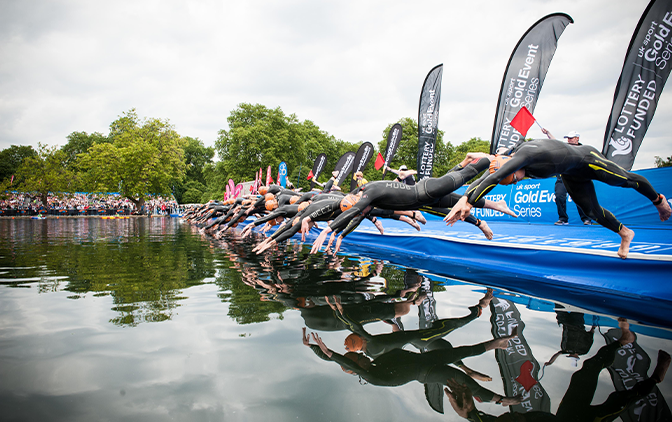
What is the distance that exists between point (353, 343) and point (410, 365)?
520 millimetres

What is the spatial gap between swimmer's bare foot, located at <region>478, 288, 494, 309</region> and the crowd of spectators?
4532 centimetres

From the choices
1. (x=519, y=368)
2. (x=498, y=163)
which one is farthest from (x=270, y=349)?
(x=498, y=163)

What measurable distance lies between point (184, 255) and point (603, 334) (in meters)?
7.56

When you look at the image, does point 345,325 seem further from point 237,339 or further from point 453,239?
point 453,239

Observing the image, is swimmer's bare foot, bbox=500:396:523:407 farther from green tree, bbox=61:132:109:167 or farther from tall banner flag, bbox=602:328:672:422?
green tree, bbox=61:132:109:167

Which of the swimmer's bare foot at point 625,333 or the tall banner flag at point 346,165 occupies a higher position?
the tall banner flag at point 346,165

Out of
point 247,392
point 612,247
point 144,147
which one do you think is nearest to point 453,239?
point 612,247

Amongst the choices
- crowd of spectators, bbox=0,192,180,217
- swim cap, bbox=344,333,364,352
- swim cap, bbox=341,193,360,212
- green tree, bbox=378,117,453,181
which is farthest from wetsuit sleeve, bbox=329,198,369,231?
crowd of spectators, bbox=0,192,180,217

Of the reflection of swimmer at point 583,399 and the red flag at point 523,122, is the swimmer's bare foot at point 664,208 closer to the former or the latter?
the reflection of swimmer at point 583,399

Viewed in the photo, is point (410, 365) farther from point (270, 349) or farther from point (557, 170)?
point (557, 170)

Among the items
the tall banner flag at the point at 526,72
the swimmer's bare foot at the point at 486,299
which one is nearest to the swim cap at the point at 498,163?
the swimmer's bare foot at the point at 486,299

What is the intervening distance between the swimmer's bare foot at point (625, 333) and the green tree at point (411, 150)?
→ 37416mm

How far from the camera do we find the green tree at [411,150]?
41.2 meters

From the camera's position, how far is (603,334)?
270 centimetres
